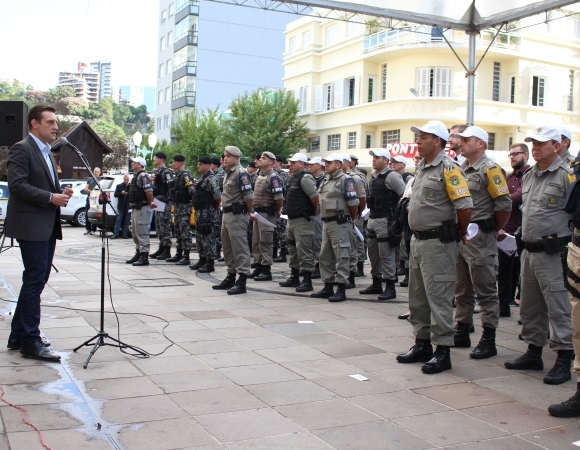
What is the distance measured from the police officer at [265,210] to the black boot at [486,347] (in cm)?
509

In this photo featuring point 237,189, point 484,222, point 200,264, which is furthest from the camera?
point 200,264

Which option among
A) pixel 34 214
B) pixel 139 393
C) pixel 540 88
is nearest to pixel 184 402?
pixel 139 393

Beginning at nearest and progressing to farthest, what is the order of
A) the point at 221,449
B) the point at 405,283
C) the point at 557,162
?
1. the point at 221,449
2. the point at 557,162
3. the point at 405,283

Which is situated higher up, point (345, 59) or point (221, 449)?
point (345, 59)

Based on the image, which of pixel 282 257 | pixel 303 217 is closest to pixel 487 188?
pixel 303 217

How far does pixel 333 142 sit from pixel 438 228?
3483cm

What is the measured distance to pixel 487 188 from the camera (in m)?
6.42

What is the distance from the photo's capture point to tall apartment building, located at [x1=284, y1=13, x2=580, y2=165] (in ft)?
112

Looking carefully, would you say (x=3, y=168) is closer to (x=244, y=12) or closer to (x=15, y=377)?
(x=244, y=12)

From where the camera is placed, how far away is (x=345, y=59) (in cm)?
3853

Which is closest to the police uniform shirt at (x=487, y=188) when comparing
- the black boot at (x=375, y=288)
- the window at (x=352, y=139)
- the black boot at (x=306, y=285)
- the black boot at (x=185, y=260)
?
the black boot at (x=375, y=288)

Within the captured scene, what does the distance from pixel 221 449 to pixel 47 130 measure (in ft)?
11.1

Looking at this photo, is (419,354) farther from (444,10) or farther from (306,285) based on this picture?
(444,10)

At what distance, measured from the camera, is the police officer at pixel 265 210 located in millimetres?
10945
